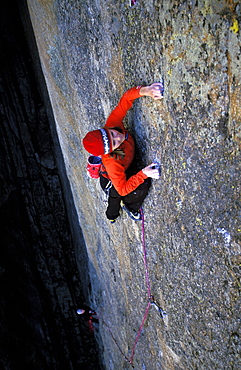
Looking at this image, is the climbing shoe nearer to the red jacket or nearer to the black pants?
the black pants

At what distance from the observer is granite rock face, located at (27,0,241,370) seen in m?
2.05

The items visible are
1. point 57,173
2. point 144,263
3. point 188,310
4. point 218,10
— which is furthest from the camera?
point 57,173

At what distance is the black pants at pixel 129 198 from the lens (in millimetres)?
3066

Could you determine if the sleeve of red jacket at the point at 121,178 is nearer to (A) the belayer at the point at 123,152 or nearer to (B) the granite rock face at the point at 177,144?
(A) the belayer at the point at 123,152

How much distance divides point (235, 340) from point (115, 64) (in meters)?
2.83

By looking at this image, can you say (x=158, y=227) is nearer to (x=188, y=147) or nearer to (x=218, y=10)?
(x=188, y=147)

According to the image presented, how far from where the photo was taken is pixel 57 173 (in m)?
7.30

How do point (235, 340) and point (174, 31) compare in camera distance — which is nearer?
point (174, 31)

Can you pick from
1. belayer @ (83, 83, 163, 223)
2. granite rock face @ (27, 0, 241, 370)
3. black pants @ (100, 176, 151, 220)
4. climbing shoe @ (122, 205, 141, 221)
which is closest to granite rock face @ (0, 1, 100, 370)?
granite rock face @ (27, 0, 241, 370)

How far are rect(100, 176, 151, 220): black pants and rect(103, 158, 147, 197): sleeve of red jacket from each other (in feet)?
0.43

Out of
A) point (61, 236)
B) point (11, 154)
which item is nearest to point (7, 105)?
point (11, 154)

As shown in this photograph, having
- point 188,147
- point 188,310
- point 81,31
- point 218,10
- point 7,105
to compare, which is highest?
point 81,31

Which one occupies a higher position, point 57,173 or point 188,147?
point 188,147

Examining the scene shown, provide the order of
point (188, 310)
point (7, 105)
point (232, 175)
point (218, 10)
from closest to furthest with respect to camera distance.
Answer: point (218, 10) → point (232, 175) → point (188, 310) → point (7, 105)
